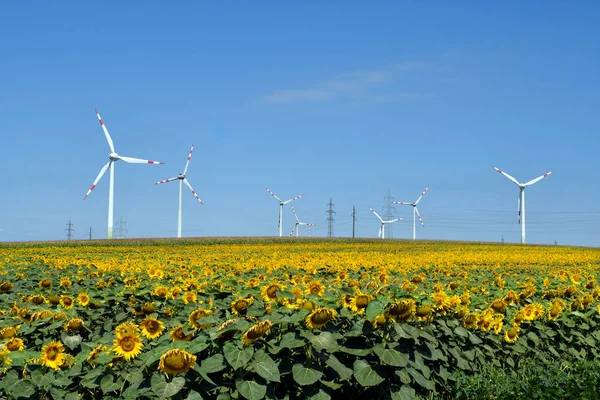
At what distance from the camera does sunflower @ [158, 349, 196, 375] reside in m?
4.91

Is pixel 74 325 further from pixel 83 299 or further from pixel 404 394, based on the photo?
pixel 404 394

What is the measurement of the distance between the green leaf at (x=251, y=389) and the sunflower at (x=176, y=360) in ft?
1.38

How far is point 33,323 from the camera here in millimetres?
7254

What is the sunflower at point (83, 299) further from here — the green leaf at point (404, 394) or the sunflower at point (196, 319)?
the green leaf at point (404, 394)

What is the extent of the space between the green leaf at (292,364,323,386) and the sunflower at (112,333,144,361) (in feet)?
4.83

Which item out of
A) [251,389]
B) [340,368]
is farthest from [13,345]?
[340,368]

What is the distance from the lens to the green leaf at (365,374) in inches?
212

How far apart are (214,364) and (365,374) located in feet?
4.34

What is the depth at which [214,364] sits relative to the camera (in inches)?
200

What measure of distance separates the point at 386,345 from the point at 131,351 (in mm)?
2290

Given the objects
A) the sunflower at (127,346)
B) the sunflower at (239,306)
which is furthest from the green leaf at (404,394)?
the sunflower at (127,346)

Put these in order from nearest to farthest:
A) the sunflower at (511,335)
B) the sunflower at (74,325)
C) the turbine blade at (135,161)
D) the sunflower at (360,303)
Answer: the sunflower at (360,303) < the sunflower at (74,325) < the sunflower at (511,335) < the turbine blade at (135,161)

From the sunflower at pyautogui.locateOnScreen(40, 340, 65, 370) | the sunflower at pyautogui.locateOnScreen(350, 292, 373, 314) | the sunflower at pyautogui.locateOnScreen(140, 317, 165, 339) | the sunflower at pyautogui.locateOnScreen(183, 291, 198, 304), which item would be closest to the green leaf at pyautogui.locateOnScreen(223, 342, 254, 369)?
the sunflower at pyautogui.locateOnScreen(350, 292, 373, 314)

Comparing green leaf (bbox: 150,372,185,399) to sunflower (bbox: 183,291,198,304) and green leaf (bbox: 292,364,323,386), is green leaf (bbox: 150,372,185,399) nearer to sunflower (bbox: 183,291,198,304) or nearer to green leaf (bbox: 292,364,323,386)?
green leaf (bbox: 292,364,323,386)
